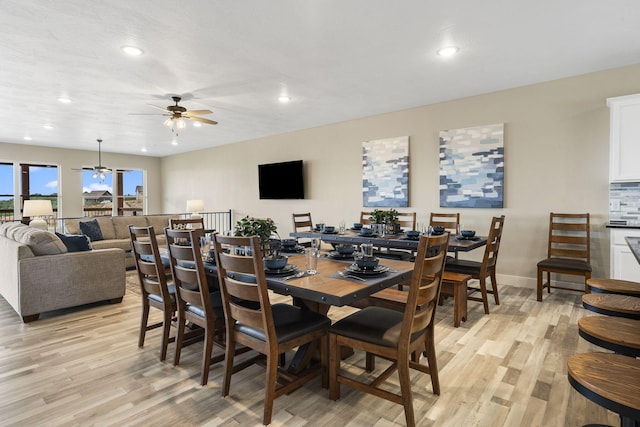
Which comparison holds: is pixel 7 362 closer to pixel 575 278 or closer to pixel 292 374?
pixel 292 374

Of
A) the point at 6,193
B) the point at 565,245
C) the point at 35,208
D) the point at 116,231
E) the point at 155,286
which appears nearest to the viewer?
the point at 155,286

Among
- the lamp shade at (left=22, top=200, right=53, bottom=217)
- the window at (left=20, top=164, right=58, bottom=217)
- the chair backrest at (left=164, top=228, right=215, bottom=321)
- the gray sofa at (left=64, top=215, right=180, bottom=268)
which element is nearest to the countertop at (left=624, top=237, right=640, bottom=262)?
the chair backrest at (left=164, top=228, right=215, bottom=321)

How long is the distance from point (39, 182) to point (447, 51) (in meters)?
10.1

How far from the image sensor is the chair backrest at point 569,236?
407cm

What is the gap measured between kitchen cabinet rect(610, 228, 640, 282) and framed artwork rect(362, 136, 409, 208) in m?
2.64

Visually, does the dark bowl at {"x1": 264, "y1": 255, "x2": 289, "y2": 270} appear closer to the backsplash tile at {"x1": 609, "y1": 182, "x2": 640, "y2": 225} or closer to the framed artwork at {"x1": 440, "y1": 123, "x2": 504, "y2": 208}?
the framed artwork at {"x1": 440, "y1": 123, "x2": 504, "y2": 208}

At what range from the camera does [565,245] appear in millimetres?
4336

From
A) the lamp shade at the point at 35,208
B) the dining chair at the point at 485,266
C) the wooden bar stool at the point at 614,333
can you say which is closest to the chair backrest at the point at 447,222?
the dining chair at the point at 485,266

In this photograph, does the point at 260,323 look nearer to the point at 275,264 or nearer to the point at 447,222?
the point at 275,264

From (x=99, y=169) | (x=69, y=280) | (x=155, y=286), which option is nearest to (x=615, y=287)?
(x=155, y=286)

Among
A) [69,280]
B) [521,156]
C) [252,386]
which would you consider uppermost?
[521,156]

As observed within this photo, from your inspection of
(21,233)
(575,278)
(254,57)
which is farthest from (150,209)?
(575,278)

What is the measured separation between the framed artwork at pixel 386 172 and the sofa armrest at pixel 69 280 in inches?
152

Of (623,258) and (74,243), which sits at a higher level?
(74,243)
